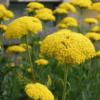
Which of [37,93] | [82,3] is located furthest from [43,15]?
[37,93]

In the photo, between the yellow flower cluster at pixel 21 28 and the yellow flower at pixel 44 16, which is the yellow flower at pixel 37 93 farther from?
the yellow flower at pixel 44 16

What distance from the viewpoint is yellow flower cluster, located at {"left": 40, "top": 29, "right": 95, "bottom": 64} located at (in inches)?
103

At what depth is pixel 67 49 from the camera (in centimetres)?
261

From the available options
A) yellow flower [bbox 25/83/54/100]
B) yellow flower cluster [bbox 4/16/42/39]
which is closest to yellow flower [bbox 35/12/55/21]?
yellow flower cluster [bbox 4/16/42/39]

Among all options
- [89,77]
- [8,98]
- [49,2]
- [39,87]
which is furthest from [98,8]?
[49,2]

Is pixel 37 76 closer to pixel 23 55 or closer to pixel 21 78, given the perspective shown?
pixel 21 78

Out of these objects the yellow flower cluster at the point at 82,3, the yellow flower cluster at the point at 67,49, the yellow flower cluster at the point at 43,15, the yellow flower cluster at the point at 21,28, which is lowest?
the yellow flower cluster at the point at 82,3

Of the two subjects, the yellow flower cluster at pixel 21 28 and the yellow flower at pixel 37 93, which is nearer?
the yellow flower at pixel 37 93

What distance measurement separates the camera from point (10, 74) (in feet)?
13.1

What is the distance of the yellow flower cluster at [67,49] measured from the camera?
2604 millimetres

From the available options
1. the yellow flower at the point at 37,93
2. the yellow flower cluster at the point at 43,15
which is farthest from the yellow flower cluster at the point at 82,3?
the yellow flower at the point at 37,93

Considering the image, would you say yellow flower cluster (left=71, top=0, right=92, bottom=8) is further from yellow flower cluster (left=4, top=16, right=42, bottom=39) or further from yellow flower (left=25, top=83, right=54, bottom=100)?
yellow flower (left=25, top=83, right=54, bottom=100)

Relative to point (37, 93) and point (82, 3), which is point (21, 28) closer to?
point (37, 93)

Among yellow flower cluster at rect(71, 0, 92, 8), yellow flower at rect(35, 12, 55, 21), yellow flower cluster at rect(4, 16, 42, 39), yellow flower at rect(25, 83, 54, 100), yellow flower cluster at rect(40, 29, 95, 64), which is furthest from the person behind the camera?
yellow flower cluster at rect(71, 0, 92, 8)
